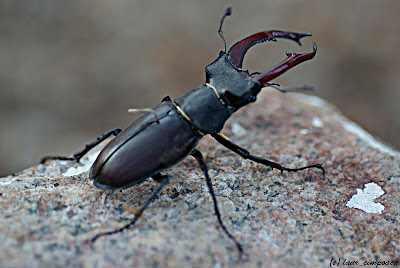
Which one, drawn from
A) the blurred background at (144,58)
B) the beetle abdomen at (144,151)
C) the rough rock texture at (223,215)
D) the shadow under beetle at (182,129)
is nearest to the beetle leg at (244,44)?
the shadow under beetle at (182,129)

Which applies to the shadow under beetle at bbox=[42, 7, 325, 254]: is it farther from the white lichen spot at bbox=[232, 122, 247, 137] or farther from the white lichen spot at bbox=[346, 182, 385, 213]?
the white lichen spot at bbox=[232, 122, 247, 137]

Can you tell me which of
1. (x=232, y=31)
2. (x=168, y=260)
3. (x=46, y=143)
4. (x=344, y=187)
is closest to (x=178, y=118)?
(x=168, y=260)

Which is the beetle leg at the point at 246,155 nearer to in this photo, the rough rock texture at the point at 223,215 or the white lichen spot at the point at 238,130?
the rough rock texture at the point at 223,215

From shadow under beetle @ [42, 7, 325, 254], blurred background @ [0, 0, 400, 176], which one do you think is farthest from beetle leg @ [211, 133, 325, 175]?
blurred background @ [0, 0, 400, 176]

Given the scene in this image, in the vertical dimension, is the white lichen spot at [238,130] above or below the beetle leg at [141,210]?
above

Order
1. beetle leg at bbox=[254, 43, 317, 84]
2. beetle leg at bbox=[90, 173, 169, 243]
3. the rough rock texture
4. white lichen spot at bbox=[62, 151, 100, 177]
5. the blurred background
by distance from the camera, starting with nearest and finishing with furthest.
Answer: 1. the rough rock texture
2. beetle leg at bbox=[90, 173, 169, 243]
3. beetle leg at bbox=[254, 43, 317, 84]
4. white lichen spot at bbox=[62, 151, 100, 177]
5. the blurred background

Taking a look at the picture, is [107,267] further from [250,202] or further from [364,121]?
[364,121]

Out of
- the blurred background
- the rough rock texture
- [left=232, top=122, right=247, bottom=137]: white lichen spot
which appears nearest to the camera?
the rough rock texture

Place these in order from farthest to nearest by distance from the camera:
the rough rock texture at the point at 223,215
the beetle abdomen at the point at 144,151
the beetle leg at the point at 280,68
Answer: the beetle leg at the point at 280,68, the beetle abdomen at the point at 144,151, the rough rock texture at the point at 223,215
